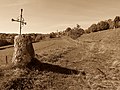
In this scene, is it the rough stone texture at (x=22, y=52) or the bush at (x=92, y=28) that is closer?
the rough stone texture at (x=22, y=52)

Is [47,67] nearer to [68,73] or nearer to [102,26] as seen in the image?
[68,73]

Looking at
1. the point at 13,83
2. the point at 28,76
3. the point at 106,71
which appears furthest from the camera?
the point at 106,71

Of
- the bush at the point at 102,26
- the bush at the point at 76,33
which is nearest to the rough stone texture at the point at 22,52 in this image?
the bush at the point at 76,33

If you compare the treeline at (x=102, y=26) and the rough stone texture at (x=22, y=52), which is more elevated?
the treeline at (x=102, y=26)

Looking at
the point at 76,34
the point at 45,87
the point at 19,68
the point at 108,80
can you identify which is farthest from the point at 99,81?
the point at 76,34

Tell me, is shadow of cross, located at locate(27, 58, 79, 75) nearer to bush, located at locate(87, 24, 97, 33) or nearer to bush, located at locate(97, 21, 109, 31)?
bush, located at locate(97, 21, 109, 31)

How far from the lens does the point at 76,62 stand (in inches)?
779

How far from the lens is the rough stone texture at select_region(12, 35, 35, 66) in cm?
1641

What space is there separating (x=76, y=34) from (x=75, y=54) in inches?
744

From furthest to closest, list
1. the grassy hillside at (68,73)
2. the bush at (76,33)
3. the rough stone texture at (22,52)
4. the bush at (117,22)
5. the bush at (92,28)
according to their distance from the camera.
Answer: the bush at (92,28) → the bush at (117,22) → the bush at (76,33) → the rough stone texture at (22,52) → the grassy hillside at (68,73)

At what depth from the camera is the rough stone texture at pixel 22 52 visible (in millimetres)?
16406

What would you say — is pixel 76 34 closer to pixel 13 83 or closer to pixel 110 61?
pixel 110 61

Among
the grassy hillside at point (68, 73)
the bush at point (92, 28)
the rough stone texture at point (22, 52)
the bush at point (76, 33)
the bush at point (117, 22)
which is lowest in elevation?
the grassy hillside at point (68, 73)

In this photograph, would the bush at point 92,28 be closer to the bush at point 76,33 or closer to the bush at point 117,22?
the bush at point 76,33
